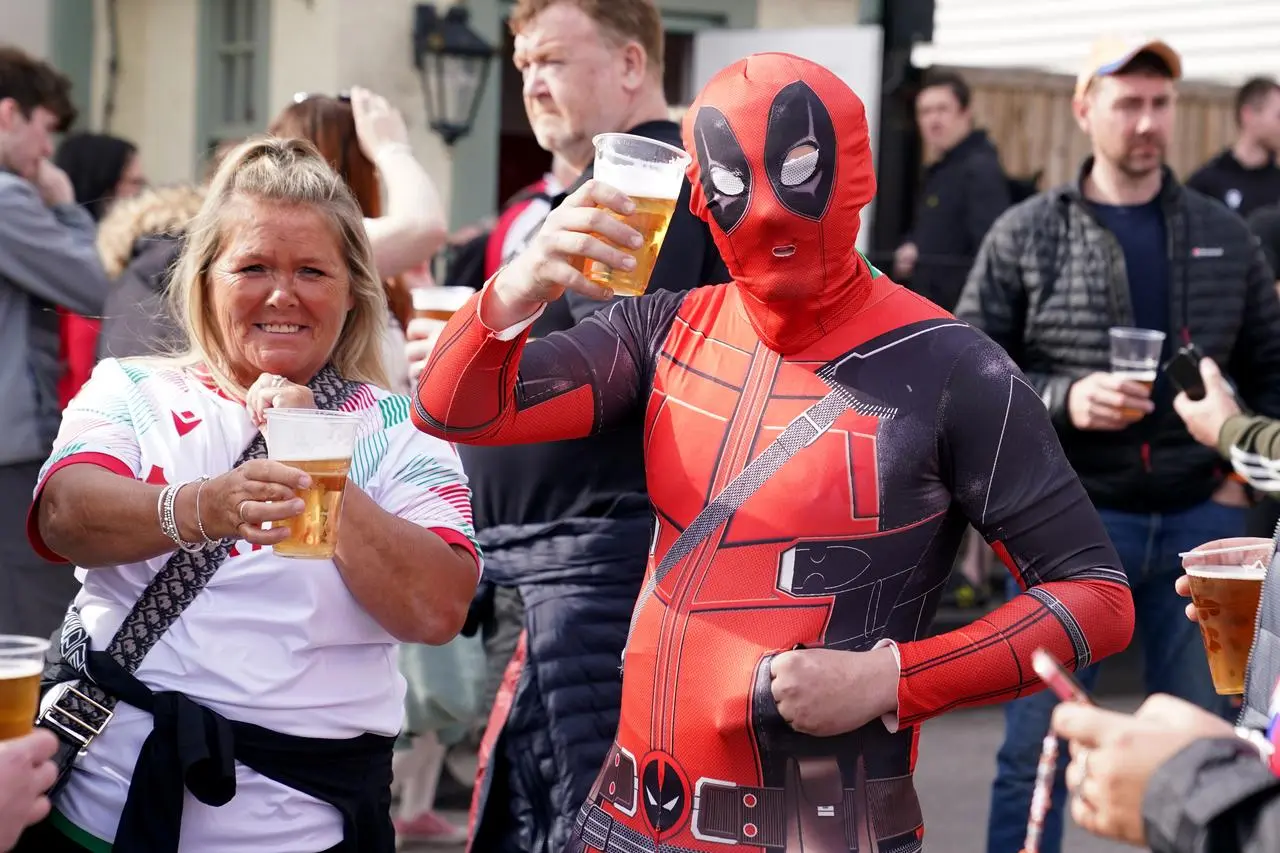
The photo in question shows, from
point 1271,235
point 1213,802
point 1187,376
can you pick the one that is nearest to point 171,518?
point 1213,802

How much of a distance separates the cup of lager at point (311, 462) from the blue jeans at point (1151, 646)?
9.06 ft

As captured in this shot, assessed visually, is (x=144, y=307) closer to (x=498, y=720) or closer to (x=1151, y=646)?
(x=498, y=720)

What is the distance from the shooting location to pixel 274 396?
259cm

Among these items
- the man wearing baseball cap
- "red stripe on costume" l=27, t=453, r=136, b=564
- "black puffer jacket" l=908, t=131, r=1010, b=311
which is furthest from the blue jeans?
"black puffer jacket" l=908, t=131, r=1010, b=311

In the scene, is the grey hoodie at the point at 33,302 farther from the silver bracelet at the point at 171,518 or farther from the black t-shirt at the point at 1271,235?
the black t-shirt at the point at 1271,235

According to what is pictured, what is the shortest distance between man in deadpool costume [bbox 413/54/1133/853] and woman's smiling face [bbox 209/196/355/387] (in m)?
0.40

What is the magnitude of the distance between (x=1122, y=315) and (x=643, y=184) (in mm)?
2844

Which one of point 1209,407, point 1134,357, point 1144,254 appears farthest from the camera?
point 1144,254

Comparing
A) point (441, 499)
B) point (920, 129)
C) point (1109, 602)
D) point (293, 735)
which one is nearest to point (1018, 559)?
point (1109, 602)

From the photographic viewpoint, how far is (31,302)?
4.96 meters

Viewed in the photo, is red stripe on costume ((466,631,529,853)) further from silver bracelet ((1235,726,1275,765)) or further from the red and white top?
silver bracelet ((1235,726,1275,765))

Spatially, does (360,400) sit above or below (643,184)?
below

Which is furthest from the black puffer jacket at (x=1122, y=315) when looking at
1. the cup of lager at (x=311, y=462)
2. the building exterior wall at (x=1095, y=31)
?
the building exterior wall at (x=1095, y=31)

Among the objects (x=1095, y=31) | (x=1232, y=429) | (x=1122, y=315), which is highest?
(x=1095, y=31)
